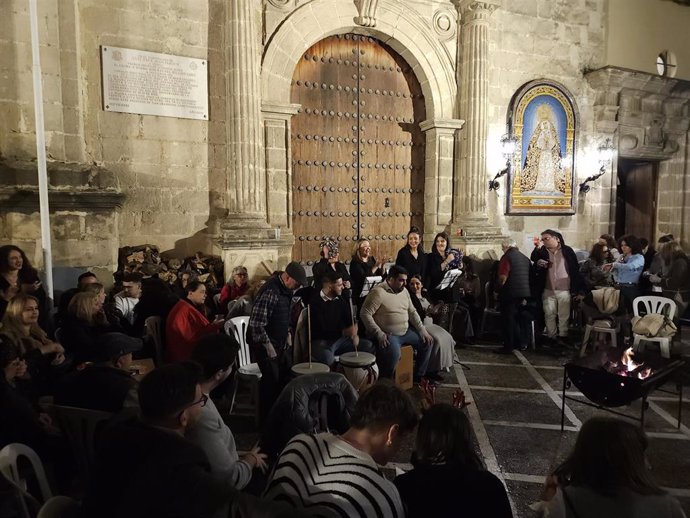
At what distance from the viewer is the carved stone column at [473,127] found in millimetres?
8188

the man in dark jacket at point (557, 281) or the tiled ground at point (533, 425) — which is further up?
the man in dark jacket at point (557, 281)

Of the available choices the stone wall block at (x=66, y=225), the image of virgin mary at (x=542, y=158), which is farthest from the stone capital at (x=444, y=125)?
the stone wall block at (x=66, y=225)

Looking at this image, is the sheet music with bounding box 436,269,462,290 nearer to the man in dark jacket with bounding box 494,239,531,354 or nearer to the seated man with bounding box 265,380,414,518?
the man in dark jacket with bounding box 494,239,531,354

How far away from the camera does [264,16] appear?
23.2ft

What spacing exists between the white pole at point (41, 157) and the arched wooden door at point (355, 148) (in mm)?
3406

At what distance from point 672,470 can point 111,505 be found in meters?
3.55

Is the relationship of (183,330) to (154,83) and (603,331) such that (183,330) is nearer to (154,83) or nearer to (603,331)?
(154,83)

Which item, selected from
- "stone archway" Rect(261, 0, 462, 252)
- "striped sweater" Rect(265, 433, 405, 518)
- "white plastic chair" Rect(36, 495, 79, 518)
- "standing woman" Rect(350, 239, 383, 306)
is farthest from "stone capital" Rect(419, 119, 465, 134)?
"white plastic chair" Rect(36, 495, 79, 518)

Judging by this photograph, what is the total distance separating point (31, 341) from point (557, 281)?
5.68 m

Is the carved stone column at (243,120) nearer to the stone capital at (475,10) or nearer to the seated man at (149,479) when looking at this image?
the stone capital at (475,10)

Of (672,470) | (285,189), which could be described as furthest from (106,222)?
(672,470)

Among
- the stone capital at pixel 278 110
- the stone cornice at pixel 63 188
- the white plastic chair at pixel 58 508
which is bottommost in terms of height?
the white plastic chair at pixel 58 508

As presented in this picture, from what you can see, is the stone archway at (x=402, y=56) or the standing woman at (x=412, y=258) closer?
the standing woman at (x=412, y=258)

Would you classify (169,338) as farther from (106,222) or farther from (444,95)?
(444,95)
